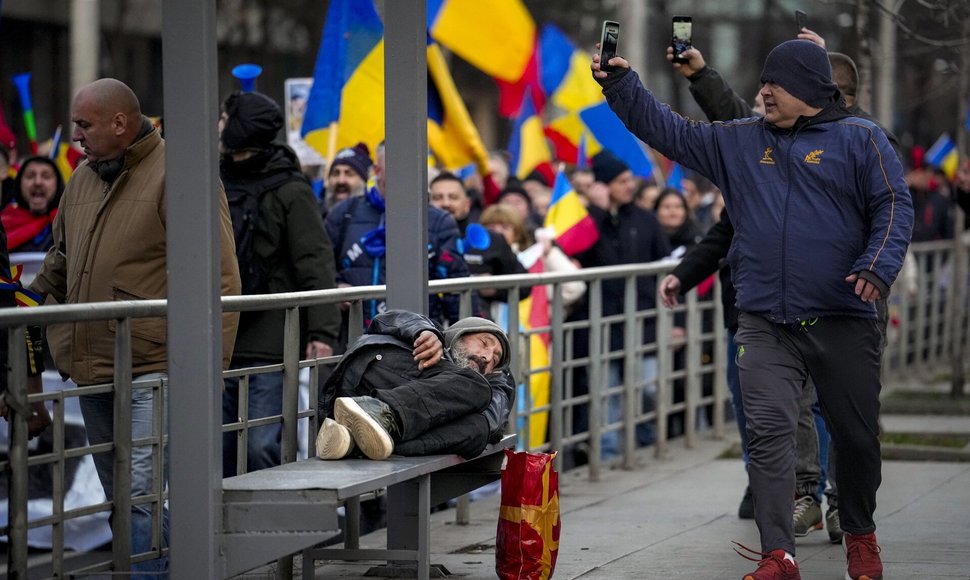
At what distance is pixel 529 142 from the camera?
56.2 ft

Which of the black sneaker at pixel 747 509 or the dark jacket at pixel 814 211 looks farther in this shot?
the black sneaker at pixel 747 509

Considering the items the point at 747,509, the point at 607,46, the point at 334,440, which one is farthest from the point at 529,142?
the point at 334,440

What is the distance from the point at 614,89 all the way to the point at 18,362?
2557 mm

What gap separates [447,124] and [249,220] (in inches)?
191

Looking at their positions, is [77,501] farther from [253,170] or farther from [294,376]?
[294,376]

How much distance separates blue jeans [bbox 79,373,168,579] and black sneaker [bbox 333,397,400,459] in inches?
27.2

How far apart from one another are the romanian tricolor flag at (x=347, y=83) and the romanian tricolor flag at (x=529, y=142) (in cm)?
484

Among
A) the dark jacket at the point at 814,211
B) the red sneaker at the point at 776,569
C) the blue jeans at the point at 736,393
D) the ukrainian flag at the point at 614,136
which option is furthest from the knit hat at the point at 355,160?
the red sneaker at the point at 776,569

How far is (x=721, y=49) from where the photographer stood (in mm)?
47938

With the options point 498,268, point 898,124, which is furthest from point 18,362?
point 898,124

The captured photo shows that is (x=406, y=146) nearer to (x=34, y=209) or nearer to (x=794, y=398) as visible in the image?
(x=794, y=398)

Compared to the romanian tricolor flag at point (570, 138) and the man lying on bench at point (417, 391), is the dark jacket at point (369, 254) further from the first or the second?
the romanian tricolor flag at point (570, 138)

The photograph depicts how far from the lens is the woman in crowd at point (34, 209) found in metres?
11.2

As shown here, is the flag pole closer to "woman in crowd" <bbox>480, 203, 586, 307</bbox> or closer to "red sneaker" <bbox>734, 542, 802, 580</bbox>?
"woman in crowd" <bbox>480, 203, 586, 307</bbox>
